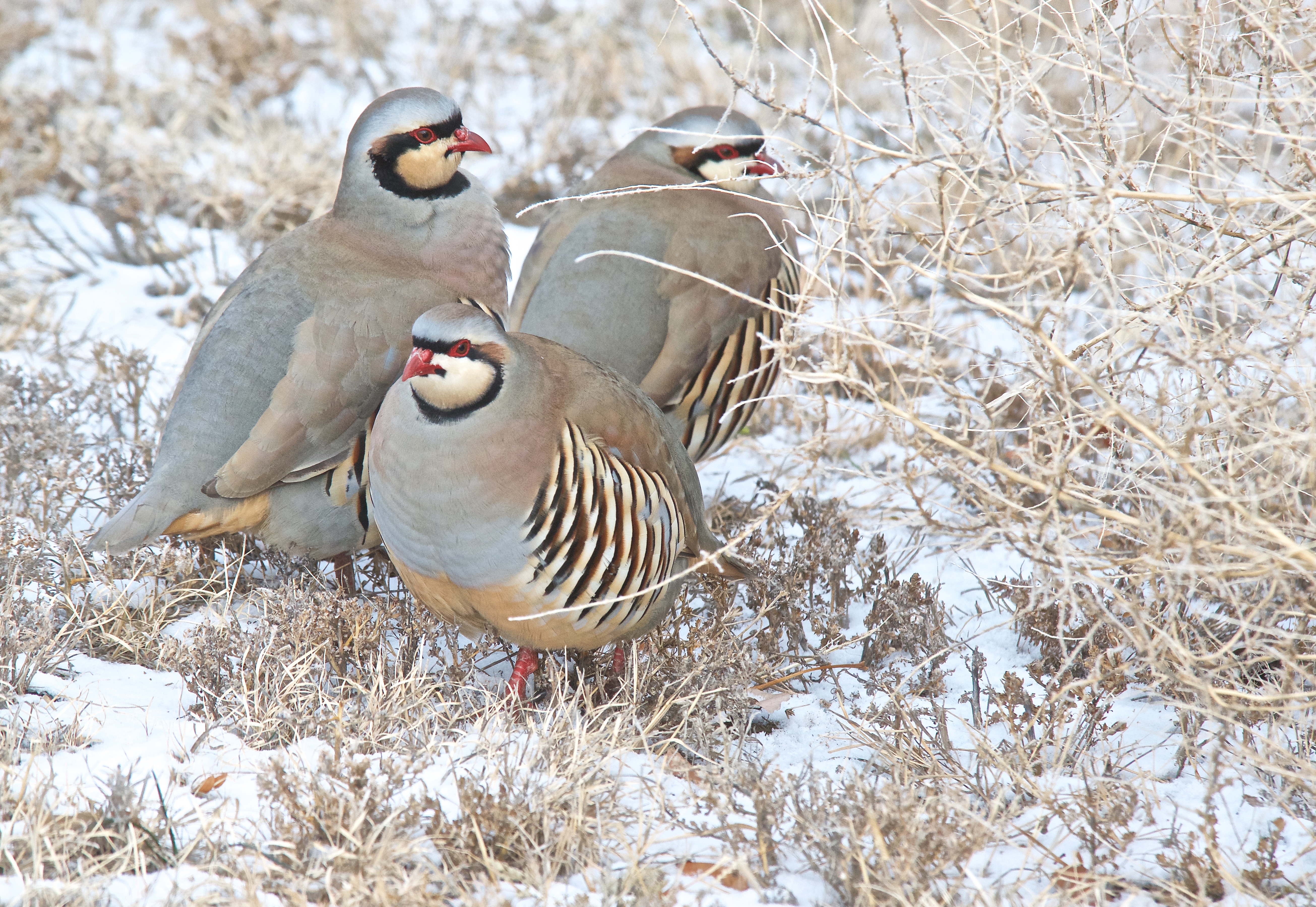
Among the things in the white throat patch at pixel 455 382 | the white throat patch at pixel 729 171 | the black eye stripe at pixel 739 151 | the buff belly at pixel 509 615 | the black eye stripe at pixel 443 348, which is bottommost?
the buff belly at pixel 509 615

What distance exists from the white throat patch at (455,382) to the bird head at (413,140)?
1078 millimetres

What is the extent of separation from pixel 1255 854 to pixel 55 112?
242 inches

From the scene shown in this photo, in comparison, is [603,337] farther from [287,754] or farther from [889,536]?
[287,754]

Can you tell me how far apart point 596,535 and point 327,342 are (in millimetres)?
1068

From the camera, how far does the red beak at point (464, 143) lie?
3.69m

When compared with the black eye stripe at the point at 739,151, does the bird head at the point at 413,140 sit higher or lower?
higher

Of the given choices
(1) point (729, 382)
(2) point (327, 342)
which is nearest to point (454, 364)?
(2) point (327, 342)

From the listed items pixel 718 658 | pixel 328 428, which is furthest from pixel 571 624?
pixel 328 428

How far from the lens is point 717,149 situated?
4176mm

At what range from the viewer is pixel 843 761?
3.00 m

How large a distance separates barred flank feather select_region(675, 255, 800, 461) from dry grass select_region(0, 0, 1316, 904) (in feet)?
0.74

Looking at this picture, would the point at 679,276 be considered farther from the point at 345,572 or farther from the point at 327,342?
the point at 345,572

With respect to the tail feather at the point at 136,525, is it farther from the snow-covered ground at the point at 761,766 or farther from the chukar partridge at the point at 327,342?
the snow-covered ground at the point at 761,766

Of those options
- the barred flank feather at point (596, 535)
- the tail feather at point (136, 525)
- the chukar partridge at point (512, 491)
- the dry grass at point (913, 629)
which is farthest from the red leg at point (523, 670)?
the tail feather at point (136, 525)
